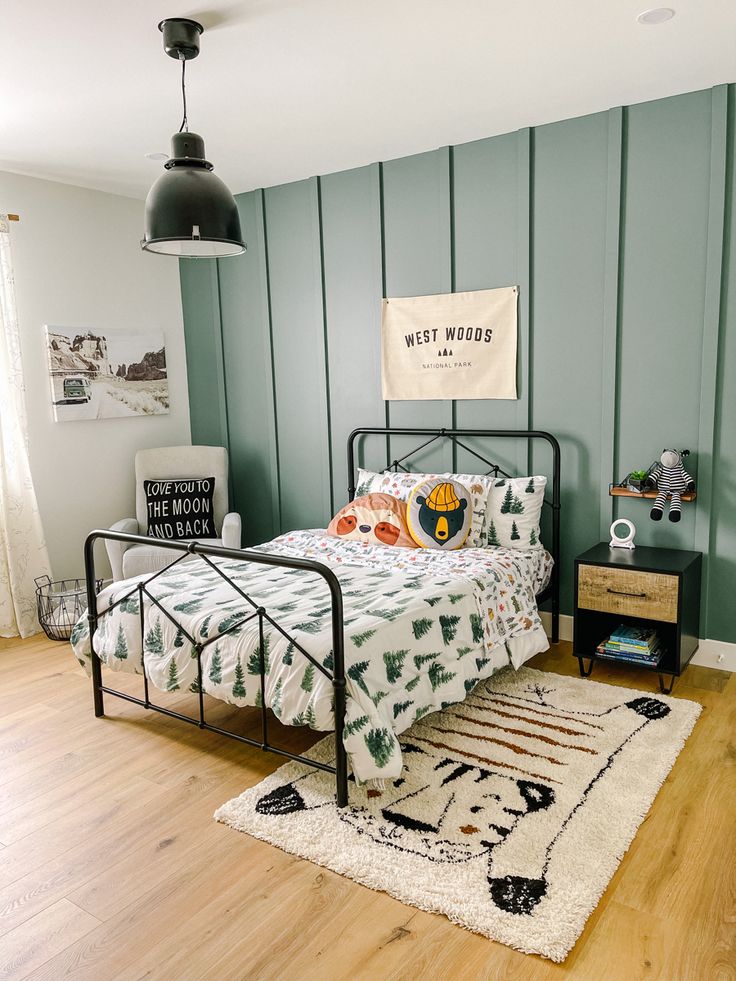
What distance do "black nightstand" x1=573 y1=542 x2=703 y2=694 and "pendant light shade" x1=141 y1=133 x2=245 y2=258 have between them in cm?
219

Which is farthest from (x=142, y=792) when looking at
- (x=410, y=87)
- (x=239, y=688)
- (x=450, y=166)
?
(x=450, y=166)

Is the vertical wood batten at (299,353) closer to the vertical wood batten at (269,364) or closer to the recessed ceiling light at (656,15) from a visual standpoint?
the vertical wood batten at (269,364)

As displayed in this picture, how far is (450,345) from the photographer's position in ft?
14.1

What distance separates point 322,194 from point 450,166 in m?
0.91

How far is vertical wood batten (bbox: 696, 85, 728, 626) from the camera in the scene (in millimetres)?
3377

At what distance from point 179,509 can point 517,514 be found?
219cm

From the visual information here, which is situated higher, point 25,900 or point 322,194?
point 322,194

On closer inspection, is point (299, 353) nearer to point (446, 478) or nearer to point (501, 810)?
point (446, 478)

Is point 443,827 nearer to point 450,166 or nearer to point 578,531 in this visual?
point 578,531

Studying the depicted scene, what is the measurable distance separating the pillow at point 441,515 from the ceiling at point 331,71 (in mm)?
1836

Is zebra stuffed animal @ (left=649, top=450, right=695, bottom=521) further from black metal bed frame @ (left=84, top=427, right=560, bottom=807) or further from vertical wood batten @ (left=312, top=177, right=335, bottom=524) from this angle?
vertical wood batten @ (left=312, top=177, right=335, bottom=524)

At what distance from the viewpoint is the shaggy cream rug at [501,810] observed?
209 cm

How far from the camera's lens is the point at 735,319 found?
3451 mm

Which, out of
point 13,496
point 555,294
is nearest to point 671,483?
point 555,294
